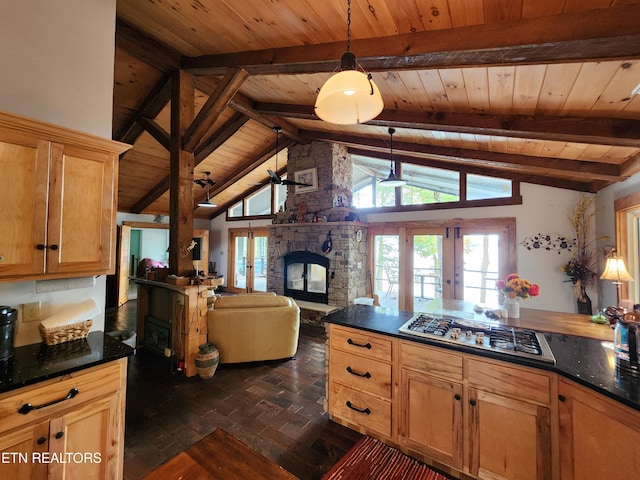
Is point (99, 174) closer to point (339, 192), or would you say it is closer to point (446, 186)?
point (339, 192)

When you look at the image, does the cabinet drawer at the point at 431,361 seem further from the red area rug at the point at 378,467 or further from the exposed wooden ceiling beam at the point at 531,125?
the exposed wooden ceiling beam at the point at 531,125

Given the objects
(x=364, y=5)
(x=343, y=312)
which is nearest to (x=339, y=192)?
(x=343, y=312)

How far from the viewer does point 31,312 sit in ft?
5.57

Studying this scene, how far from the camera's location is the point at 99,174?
176cm

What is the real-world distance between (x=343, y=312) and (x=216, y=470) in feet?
5.46

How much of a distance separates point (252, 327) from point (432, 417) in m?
2.28

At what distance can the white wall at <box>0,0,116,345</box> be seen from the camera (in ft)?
5.39

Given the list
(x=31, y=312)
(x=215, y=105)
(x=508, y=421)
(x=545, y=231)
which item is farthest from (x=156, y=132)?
(x=545, y=231)

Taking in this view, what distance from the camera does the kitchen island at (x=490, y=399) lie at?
4.28ft

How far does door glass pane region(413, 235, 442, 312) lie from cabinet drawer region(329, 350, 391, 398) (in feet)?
10.5

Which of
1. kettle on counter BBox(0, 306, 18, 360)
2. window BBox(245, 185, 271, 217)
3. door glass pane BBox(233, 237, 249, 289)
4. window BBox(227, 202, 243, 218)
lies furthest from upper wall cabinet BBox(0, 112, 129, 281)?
window BBox(227, 202, 243, 218)

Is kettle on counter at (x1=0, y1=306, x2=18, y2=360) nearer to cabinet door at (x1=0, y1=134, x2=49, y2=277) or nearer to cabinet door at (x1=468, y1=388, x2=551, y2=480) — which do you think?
cabinet door at (x1=0, y1=134, x2=49, y2=277)

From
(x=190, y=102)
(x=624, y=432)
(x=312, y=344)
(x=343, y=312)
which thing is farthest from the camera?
(x=312, y=344)

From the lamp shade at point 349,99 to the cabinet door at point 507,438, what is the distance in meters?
1.87
